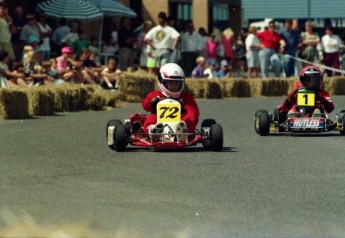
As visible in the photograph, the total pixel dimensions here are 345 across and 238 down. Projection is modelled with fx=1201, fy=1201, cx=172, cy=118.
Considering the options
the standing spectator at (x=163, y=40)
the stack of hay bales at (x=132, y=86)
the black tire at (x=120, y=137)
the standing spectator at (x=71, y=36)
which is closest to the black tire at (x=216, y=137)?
the black tire at (x=120, y=137)

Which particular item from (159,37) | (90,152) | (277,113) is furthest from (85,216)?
(159,37)

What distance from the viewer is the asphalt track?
729cm

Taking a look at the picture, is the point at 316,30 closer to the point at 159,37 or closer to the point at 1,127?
the point at 159,37

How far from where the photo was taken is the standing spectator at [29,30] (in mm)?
22516

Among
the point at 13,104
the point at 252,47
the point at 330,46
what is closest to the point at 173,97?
the point at 13,104

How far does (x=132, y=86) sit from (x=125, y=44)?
4.31 meters

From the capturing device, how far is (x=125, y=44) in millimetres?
26328

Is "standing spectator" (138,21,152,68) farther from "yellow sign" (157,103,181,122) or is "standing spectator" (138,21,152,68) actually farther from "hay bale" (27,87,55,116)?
"yellow sign" (157,103,181,122)

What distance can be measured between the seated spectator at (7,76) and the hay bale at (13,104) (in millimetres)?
1589

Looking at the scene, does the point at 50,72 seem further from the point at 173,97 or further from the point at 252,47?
the point at 173,97

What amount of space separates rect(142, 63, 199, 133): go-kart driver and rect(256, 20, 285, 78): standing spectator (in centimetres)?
1294

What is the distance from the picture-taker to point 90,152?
12203 mm

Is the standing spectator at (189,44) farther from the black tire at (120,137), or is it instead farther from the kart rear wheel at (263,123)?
the black tire at (120,137)

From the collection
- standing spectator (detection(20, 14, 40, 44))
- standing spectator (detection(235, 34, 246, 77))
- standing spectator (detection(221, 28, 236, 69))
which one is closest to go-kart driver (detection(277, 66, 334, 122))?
standing spectator (detection(20, 14, 40, 44))
